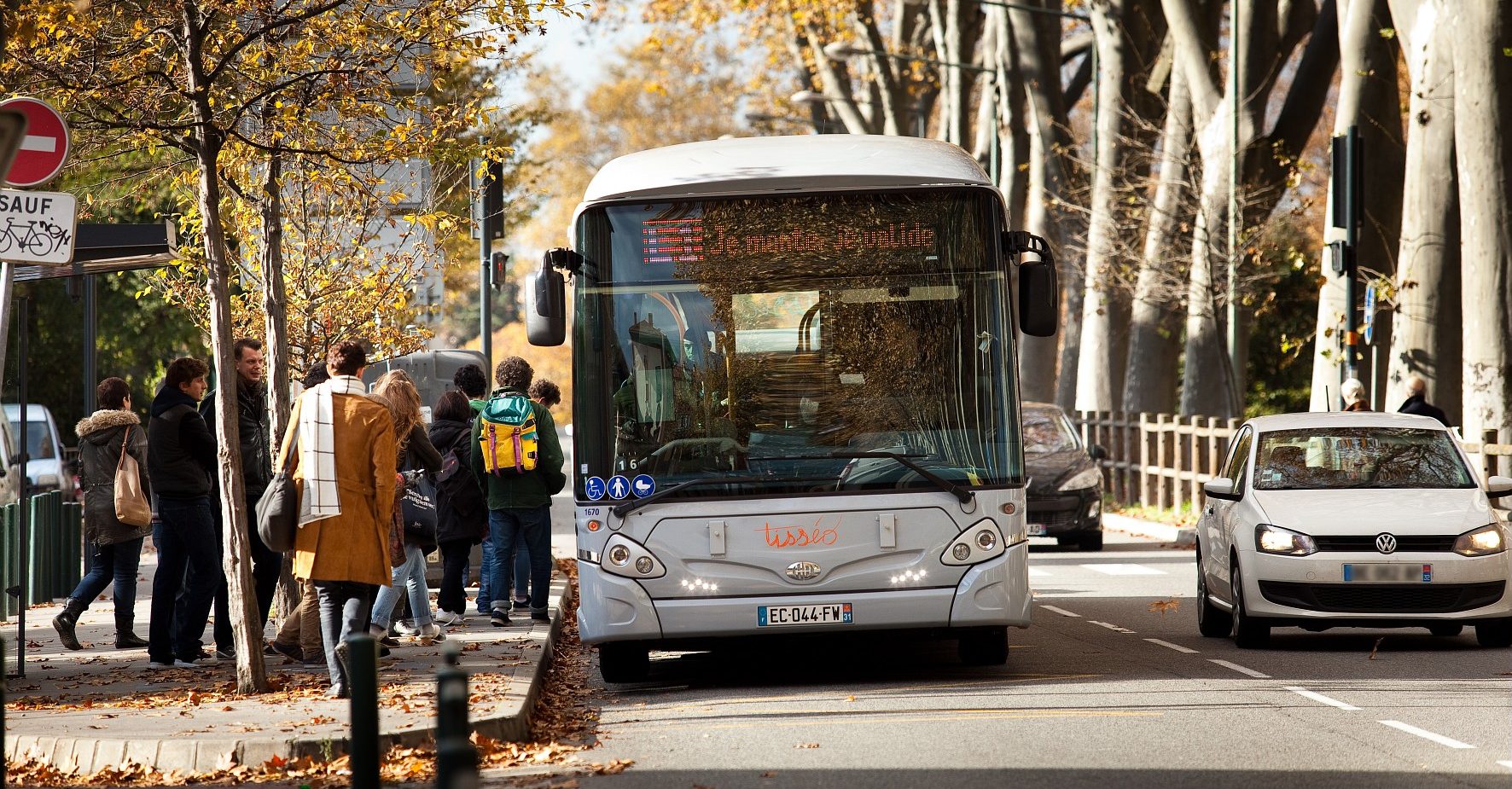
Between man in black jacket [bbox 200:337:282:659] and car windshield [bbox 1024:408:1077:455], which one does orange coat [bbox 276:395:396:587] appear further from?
car windshield [bbox 1024:408:1077:455]

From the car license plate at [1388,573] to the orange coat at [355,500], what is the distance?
19.0ft

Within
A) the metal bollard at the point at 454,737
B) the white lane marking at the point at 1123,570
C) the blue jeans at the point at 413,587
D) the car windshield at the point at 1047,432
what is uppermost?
the car windshield at the point at 1047,432

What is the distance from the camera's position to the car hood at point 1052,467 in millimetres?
22312

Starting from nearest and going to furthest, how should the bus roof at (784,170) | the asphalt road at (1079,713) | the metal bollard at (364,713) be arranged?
the metal bollard at (364,713) < the asphalt road at (1079,713) < the bus roof at (784,170)

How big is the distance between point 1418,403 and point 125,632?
1180 centimetres

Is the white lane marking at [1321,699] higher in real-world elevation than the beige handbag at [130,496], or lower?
lower

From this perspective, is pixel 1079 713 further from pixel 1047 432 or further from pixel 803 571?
pixel 1047 432

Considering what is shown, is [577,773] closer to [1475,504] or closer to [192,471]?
[192,471]

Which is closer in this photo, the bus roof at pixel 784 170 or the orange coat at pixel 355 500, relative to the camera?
the orange coat at pixel 355 500

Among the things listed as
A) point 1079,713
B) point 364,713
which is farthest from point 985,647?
point 364,713

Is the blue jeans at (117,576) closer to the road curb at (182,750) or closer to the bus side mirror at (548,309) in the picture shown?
the bus side mirror at (548,309)

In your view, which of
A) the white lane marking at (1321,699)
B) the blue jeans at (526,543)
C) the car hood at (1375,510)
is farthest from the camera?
the blue jeans at (526,543)

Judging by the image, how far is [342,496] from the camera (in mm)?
10125

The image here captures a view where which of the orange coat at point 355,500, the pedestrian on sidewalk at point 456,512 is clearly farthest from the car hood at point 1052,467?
the orange coat at point 355,500
